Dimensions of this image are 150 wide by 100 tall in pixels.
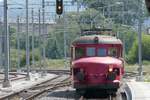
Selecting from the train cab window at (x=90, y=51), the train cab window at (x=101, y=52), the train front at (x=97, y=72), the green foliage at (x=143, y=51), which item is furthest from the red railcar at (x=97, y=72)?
the green foliage at (x=143, y=51)

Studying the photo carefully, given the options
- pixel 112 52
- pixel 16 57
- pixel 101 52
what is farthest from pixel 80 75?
pixel 16 57

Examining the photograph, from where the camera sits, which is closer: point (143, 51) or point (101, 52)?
point (101, 52)

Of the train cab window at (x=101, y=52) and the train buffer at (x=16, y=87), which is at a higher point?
the train cab window at (x=101, y=52)

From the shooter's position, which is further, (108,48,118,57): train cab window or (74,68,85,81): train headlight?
(108,48,118,57): train cab window

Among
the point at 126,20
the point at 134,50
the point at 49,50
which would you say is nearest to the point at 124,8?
the point at 134,50

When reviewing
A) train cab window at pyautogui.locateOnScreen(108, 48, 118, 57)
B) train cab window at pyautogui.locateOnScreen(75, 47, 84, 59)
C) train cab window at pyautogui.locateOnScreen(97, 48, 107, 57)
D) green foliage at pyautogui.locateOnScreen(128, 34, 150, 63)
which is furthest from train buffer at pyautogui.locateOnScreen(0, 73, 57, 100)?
green foliage at pyautogui.locateOnScreen(128, 34, 150, 63)

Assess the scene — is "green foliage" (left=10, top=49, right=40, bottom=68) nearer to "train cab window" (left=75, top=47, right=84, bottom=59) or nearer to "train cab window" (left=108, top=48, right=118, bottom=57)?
"train cab window" (left=75, top=47, right=84, bottom=59)

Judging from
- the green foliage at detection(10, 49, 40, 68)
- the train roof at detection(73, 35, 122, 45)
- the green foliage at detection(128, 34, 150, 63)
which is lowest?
the green foliage at detection(10, 49, 40, 68)

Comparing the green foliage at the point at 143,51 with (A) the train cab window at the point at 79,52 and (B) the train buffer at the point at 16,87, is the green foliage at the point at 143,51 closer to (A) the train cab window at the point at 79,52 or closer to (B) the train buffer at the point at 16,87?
(B) the train buffer at the point at 16,87

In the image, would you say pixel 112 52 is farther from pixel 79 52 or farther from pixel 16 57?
pixel 16 57

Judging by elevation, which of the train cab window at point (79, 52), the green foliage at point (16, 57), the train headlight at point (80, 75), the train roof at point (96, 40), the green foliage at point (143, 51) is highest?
the train roof at point (96, 40)

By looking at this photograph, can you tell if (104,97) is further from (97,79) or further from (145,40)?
(145,40)

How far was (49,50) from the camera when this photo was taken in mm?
112500

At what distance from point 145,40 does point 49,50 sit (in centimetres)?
2773
